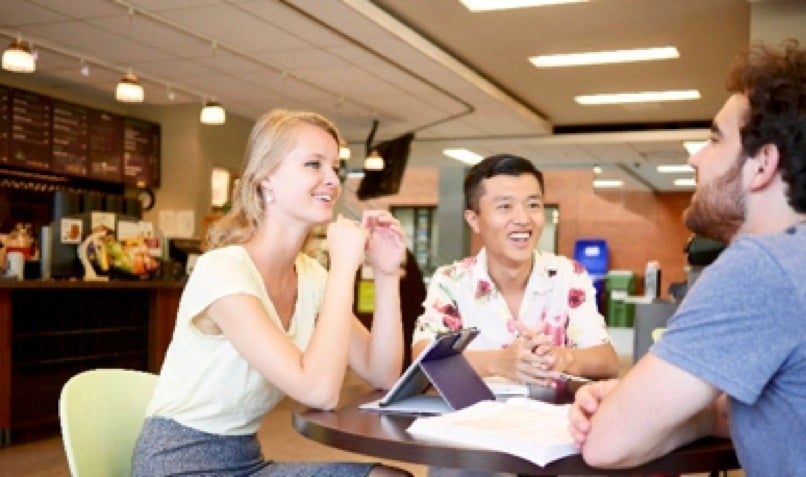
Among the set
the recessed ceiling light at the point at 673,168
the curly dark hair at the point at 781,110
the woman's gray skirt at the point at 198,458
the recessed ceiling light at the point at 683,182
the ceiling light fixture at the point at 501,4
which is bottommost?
the woman's gray skirt at the point at 198,458

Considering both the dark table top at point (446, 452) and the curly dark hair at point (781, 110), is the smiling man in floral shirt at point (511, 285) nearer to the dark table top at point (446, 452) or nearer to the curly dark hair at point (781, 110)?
the dark table top at point (446, 452)

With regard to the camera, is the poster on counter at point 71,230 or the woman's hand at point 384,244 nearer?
the woman's hand at point 384,244

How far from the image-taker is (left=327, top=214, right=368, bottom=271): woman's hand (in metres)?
1.81

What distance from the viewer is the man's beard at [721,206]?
4.37 feet

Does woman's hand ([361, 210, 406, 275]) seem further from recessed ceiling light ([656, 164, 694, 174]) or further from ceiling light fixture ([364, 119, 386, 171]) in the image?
recessed ceiling light ([656, 164, 694, 174])

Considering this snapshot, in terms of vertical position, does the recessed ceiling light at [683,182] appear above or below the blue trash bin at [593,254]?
above

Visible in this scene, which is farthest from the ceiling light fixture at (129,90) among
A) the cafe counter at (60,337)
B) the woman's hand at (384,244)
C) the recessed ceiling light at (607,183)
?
the recessed ceiling light at (607,183)

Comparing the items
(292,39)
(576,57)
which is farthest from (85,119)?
(576,57)

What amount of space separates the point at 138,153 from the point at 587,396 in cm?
851

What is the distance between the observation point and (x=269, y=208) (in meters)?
1.94

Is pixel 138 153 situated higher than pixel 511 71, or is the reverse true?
pixel 511 71

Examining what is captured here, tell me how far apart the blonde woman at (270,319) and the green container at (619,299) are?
47.5ft

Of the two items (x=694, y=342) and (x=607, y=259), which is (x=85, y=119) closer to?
(x=694, y=342)

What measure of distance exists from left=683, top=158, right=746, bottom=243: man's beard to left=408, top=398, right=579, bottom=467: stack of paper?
1.43 ft
